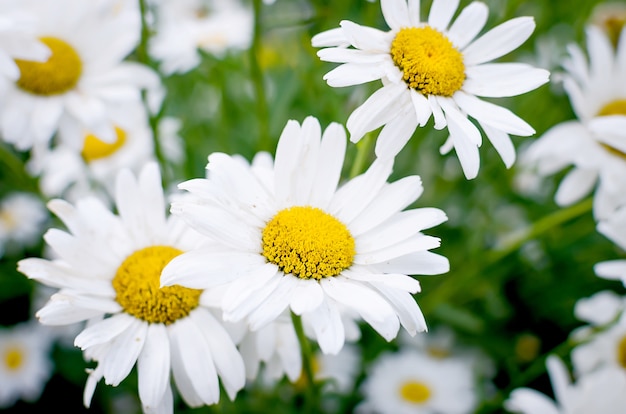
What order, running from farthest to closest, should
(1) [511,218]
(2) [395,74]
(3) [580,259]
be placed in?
(1) [511,218], (3) [580,259], (2) [395,74]

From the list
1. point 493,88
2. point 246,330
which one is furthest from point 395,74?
point 246,330

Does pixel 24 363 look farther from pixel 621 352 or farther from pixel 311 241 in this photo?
pixel 621 352

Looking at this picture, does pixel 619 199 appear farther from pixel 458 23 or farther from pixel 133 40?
pixel 133 40

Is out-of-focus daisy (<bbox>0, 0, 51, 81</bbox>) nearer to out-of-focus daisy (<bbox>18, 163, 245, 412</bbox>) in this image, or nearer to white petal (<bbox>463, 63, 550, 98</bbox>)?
out-of-focus daisy (<bbox>18, 163, 245, 412</bbox>)

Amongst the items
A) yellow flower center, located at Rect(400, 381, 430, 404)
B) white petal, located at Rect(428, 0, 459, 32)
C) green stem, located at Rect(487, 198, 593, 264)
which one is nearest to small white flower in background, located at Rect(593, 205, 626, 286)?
green stem, located at Rect(487, 198, 593, 264)

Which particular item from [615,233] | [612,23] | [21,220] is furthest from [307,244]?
[612,23]
